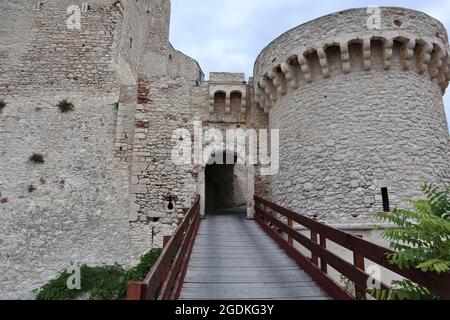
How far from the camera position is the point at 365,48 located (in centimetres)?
700

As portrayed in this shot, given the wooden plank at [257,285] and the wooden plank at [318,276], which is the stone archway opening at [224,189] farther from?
the wooden plank at [257,285]

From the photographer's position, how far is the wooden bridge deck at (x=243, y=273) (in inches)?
128

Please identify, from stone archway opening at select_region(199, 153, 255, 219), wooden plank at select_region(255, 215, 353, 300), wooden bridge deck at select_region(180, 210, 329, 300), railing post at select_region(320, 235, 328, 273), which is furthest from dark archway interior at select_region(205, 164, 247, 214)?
railing post at select_region(320, 235, 328, 273)

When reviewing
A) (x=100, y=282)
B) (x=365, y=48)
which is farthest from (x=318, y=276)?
(x=100, y=282)

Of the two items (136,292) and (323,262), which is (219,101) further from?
(136,292)

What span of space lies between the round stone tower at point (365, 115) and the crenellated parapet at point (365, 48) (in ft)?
0.08

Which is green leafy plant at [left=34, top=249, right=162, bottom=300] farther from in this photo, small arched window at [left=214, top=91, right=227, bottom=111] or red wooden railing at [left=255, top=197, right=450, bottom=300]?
small arched window at [left=214, top=91, right=227, bottom=111]

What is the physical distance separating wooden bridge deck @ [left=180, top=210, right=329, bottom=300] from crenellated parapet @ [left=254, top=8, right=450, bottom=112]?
458 centimetres

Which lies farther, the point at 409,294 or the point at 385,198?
the point at 385,198

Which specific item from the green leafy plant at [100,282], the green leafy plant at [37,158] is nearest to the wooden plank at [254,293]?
the green leafy plant at [100,282]

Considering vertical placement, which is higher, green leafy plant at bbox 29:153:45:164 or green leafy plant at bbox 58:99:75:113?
green leafy plant at bbox 58:99:75:113

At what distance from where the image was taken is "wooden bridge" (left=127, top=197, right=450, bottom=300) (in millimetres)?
2336

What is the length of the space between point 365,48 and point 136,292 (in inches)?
290

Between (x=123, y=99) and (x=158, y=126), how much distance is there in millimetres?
A: 1634
